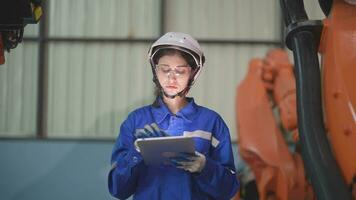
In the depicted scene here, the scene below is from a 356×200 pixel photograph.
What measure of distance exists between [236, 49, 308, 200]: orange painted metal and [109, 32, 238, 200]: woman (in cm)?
113

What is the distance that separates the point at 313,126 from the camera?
1579mm

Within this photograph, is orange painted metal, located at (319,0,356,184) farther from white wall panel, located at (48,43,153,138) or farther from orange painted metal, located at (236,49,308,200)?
white wall panel, located at (48,43,153,138)

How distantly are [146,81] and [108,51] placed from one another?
0.66 m

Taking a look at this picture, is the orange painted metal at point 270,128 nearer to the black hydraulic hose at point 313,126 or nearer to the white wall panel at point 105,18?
the black hydraulic hose at point 313,126

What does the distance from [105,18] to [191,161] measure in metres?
4.70

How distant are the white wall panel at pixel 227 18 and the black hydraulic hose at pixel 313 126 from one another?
4.19 metres

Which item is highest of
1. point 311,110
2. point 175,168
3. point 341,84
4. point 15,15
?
point 15,15

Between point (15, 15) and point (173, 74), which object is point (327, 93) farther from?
point (15, 15)

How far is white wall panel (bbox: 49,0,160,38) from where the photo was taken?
5859 mm

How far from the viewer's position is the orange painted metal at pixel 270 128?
278cm

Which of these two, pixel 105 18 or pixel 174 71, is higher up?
pixel 105 18

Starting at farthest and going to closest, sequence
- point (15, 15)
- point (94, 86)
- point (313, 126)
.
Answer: point (94, 86), point (15, 15), point (313, 126)

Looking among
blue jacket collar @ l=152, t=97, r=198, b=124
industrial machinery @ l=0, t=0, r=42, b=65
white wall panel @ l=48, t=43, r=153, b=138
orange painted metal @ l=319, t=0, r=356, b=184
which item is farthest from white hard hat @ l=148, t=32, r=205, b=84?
white wall panel @ l=48, t=43, r=153, b=138

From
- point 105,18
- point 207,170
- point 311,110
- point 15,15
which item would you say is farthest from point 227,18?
point 207,170
